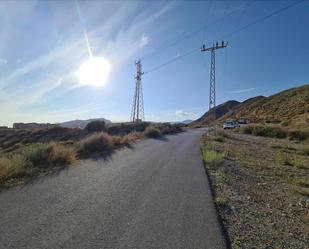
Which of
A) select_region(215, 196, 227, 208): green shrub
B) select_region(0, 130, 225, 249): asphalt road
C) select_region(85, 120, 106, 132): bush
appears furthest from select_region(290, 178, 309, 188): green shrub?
select_region(85, 120, 106, 132): bush

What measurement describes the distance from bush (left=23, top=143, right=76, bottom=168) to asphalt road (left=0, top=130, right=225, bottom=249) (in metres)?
2.52

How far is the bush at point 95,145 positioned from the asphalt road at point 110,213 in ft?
23.7

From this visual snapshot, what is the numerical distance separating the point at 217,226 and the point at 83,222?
262cm

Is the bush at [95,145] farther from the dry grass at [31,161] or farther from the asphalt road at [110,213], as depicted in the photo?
the asphalt road at [110,213]

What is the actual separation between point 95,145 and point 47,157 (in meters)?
5.86

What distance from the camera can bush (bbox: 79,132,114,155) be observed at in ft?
53.1

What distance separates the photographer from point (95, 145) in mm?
17188

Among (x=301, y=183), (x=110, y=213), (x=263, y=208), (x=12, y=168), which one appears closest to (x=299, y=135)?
(x=301, y=183)

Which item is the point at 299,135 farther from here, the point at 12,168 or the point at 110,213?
the point at 12,168

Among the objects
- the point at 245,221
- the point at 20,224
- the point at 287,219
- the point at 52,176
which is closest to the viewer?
the point at 20,224

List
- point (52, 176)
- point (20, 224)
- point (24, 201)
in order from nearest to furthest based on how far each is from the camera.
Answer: point (20, 224)
point (24, 201)
point (52, 176)

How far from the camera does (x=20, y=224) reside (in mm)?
4695

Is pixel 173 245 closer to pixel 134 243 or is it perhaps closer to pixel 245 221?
pixel 134 243

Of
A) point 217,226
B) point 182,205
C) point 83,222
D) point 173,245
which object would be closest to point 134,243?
point 173,245
